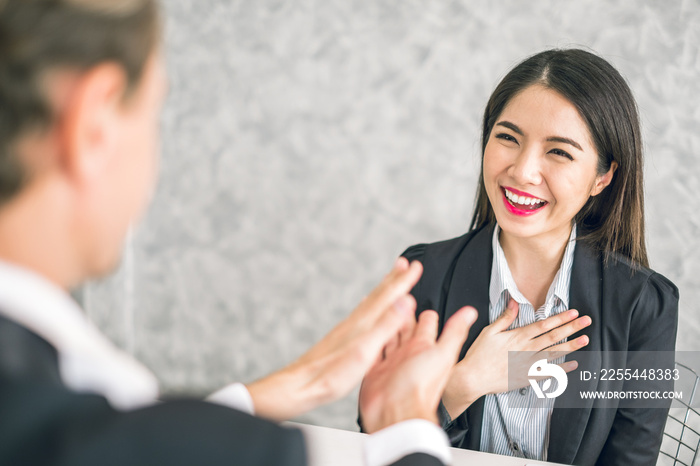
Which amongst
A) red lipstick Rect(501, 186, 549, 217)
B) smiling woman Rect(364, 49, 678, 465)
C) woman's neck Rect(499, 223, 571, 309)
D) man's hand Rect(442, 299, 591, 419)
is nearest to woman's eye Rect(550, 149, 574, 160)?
smiling woman Rect(364, 49, 678, 465)

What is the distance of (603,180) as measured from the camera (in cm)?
161

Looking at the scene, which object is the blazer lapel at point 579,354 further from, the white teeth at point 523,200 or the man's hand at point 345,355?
the man's hand at point 345,355

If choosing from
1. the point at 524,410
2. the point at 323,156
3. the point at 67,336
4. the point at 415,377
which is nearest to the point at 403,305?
the point at 415,377

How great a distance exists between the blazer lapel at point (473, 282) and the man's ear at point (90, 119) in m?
1.30

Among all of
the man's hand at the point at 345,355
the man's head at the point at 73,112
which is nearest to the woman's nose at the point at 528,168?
the man's hand at the point at 345,355

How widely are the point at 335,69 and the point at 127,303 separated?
1752 millimetres

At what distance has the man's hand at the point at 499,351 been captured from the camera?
156 cm

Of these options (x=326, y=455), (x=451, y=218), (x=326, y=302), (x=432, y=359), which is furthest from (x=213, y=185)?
(x=432, y=359)

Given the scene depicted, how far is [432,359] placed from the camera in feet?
2.99

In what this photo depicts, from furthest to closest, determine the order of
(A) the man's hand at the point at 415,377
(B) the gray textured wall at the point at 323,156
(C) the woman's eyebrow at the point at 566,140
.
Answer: (B) the gray textured wall at the point at 323,156, (C) the woman's eyebrow at the point at 566,140, (A) the man's hand at the point at 415,377

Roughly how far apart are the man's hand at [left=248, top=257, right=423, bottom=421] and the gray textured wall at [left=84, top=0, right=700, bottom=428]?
6.26 ft

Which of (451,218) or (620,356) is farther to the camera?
(451,218)

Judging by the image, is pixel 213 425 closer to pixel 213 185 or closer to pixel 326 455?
pixel 326 455

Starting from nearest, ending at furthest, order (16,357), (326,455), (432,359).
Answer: (16,357)
(432,359)
(326,455)
